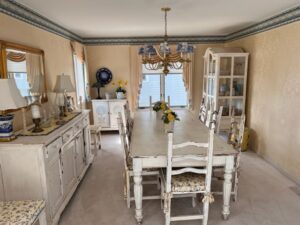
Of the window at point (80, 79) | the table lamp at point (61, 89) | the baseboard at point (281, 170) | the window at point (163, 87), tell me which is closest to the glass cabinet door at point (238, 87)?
the baseboard at point (281, 170)

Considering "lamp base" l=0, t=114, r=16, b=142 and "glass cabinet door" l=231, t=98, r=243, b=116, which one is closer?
"lamp base" l=0, t=114, r=16, b=142

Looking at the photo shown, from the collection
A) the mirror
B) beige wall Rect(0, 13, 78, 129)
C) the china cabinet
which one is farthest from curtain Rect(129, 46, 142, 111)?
the mirror

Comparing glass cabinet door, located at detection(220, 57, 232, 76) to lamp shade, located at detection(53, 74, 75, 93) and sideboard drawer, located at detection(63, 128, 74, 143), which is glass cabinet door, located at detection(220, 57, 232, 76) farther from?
sideboard drawer, located at detection(63, 128, 74, 143)

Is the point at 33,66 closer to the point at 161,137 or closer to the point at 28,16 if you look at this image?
the point at 28,16

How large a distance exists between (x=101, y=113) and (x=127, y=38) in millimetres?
1960

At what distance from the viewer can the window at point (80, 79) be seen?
4977 mm

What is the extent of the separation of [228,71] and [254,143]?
1510 millimetres

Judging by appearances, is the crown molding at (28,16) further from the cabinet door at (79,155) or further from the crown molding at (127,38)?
the cabinet door at (79,155)

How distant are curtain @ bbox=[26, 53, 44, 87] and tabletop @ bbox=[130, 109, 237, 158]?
1.49 meters

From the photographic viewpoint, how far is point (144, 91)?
6.05 m

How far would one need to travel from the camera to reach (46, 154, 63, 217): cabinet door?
2.24 m

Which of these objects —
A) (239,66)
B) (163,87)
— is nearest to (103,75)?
(163,87)

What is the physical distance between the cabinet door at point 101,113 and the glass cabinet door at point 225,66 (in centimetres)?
280

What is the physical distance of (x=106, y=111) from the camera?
5.66 metres
